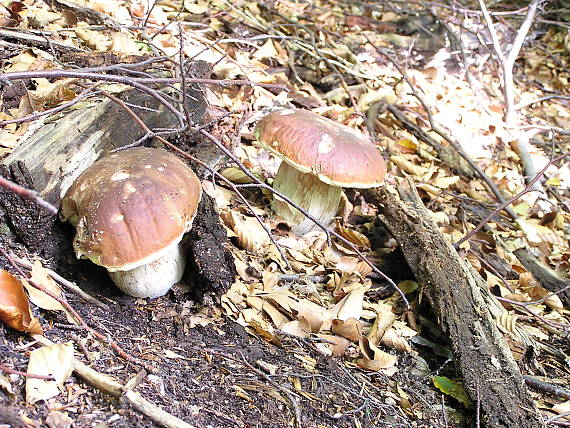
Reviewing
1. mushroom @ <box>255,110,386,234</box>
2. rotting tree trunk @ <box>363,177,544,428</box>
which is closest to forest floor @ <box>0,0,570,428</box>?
rotting tree trunk @ <box>363,177,544,428</box>

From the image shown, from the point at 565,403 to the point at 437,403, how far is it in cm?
76

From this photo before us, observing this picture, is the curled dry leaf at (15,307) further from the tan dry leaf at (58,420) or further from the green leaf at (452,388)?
the green leaf at (452,388)

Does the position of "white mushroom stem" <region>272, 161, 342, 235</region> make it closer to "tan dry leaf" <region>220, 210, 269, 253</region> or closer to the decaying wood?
"tan dry leaf" <region>220, 210, 269, 253</region>

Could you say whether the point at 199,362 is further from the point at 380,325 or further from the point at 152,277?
the point at 380,325

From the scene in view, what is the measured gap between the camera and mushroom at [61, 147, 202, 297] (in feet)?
7.21

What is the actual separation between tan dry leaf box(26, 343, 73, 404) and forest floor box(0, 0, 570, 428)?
10 millimetres

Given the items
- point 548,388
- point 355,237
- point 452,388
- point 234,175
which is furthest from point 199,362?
point 548,388

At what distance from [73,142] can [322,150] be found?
1424mm

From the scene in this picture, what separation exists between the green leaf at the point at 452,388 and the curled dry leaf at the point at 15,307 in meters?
1.94

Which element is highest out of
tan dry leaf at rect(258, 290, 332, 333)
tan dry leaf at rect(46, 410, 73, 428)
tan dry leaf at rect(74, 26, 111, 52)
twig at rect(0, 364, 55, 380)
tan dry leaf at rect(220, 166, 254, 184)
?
tan dry leaf at rect(74, 26, 111, 52)

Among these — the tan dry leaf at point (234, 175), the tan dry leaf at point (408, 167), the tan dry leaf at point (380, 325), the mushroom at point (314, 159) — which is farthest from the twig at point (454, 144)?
the tan dry leaf at point (380, 325)

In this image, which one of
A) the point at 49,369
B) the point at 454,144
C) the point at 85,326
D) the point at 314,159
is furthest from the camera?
the point at 454,144

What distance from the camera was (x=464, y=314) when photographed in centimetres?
282

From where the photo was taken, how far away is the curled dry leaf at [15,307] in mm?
1824
